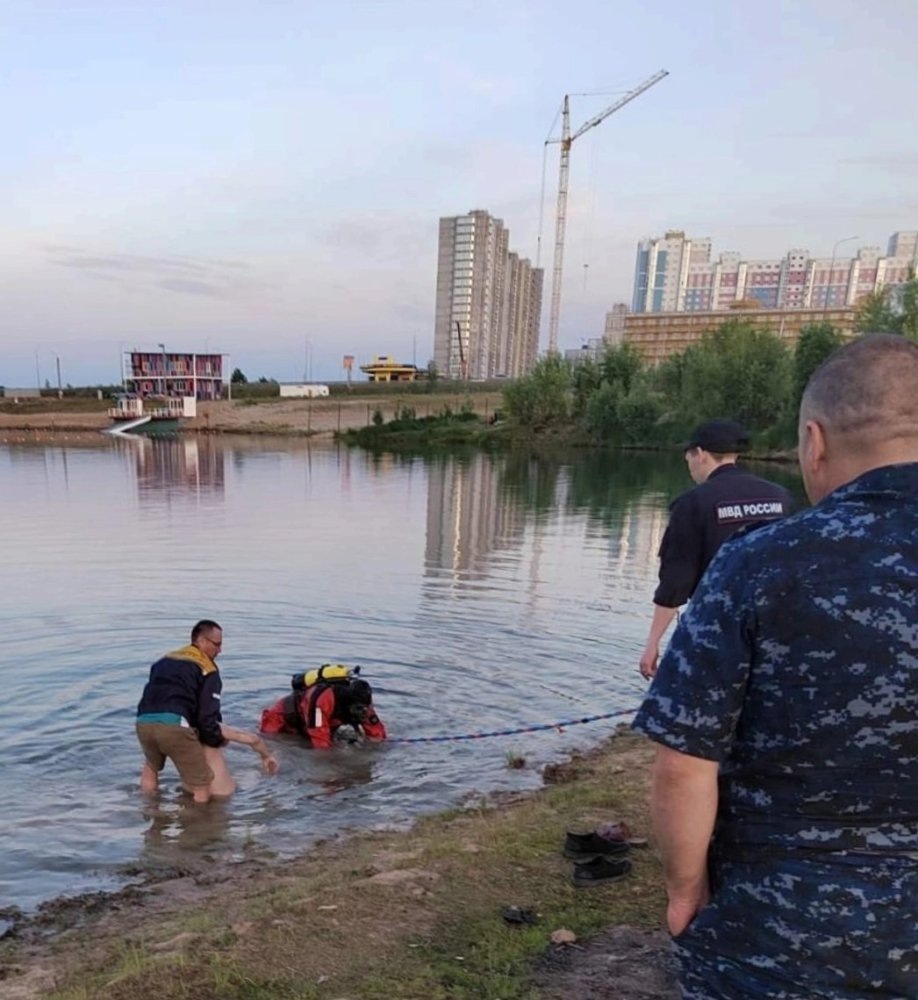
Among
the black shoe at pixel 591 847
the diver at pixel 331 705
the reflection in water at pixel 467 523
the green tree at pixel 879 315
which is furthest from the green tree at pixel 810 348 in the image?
the black shoe at pixel 591 847

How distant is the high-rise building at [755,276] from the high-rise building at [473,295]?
35211 mm

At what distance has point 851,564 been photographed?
5.36ft

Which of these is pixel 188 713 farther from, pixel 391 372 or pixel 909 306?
pixel 391 372

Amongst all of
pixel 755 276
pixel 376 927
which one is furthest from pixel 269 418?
pixel 755 276

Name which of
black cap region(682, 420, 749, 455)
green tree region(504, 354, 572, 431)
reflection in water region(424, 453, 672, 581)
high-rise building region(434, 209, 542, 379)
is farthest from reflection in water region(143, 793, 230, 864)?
high-rise building region(434, 209, 542, 379)

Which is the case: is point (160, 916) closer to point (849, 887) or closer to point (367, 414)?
point (849, 887)

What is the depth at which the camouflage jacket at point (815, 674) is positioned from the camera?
1636mm

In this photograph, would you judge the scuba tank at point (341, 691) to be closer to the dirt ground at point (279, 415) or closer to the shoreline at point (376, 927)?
the shoreline at point (376, 927)

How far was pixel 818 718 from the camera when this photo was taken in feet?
5.51

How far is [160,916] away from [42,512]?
888 inches

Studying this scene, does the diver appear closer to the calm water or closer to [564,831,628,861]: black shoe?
the calm water

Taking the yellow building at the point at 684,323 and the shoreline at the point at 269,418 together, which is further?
the yellow building at the point at 684,323

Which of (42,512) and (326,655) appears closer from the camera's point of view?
(326,655)

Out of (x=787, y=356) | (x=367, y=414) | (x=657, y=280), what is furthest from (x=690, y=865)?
(x=657, y=280)
